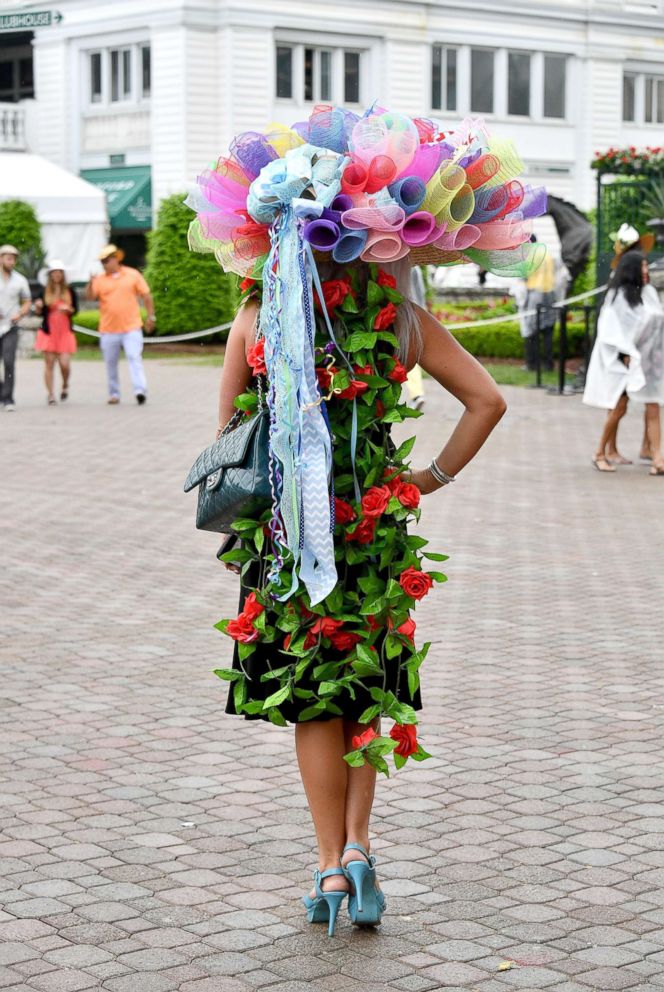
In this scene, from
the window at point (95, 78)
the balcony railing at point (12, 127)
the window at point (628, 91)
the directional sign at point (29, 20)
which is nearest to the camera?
the directional sign at point (29, 20)

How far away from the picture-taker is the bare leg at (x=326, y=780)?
3830 millimetres

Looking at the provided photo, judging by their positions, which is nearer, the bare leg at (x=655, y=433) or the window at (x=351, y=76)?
the bare leg at (x=655, y=433)

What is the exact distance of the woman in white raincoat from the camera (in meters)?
12.2

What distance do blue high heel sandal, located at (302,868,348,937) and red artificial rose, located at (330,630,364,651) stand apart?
53cm

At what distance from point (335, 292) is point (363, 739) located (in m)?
1.05

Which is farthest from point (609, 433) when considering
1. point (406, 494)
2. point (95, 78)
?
point (95, 78)

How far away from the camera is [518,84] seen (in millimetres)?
44344

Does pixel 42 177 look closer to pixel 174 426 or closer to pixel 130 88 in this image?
pixel 130 88

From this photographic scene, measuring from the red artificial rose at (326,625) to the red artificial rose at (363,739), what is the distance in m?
0.26

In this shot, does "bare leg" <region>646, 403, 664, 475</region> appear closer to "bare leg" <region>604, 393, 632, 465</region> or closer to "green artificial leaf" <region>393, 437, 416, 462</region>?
"bare leg" <region>604, 393, 632, 465</region>

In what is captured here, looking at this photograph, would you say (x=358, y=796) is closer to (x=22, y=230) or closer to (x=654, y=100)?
(x=22, y=230)

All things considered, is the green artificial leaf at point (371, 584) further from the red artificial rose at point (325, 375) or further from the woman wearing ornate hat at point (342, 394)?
the red artificial rose at point (325, 375)

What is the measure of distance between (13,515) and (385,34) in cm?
3296

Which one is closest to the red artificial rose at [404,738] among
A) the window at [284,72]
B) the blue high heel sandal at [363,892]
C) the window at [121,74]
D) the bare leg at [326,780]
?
the bare leg at [326,780]
